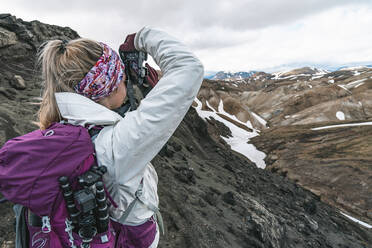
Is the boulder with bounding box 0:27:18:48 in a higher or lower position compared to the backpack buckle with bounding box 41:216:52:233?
lower

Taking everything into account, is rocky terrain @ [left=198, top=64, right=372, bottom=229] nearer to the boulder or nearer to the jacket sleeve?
the jacket sleeve

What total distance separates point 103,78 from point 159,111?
2.62 feet

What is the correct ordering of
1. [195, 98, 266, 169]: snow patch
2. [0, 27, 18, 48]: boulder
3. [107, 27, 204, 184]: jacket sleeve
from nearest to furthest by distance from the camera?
[107, 27, 204, 184]: jacket sleeve, [0, 27, 18, 48]: boulder, [195, 98, 266, 169]: snow patch

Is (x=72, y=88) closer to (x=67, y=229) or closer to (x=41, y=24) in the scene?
(x=67, y=229)

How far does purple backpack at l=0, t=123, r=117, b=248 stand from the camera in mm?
1540

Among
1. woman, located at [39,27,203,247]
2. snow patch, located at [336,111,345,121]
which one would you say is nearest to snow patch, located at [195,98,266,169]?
snow patch, located at [336,111,345,121]

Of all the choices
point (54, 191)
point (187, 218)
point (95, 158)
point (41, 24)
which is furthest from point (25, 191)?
point (41, 24)

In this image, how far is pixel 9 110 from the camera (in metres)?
9.95

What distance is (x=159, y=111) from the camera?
5.62 feet

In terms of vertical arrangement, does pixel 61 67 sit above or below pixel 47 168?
above

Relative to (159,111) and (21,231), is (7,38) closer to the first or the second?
(21,231)

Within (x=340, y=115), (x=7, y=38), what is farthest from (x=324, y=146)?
(x=7, y=38)

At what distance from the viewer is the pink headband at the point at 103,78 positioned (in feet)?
6.75

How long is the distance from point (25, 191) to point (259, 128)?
88.6m
